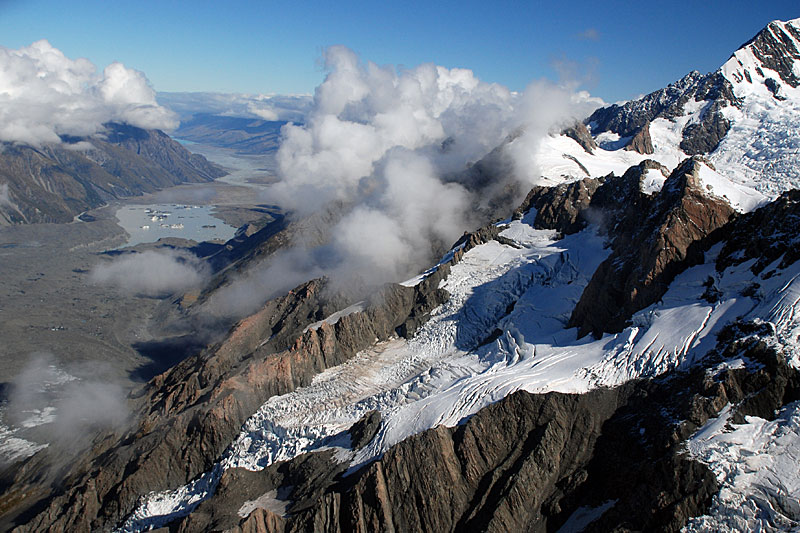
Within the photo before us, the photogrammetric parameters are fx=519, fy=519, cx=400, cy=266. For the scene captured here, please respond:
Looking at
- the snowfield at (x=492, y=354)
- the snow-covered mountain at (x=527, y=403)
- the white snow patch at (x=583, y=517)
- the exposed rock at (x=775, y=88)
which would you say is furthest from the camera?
the exposed rock at (x=775, y=88)

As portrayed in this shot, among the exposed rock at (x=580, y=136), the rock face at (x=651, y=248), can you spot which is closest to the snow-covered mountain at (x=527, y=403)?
the rock face at (x=651, y=248)

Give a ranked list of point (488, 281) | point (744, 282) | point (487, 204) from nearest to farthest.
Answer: point (744, 282) < point (488, 281) < point (487, 204)

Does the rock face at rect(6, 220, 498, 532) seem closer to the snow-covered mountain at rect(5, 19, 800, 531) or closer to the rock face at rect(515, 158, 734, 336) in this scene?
the snow-covered mountain at rect(5, 19, 800, 531)

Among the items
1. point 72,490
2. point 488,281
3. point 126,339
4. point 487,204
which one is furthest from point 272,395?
point 126,339

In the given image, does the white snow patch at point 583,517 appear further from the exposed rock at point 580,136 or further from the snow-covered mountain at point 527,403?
the exposed rock at point 580,136

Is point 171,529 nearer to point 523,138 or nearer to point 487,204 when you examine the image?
Answer: point 487,204

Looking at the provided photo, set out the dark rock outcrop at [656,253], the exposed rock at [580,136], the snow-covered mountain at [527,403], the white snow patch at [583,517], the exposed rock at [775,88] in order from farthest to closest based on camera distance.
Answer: the exposed rock at [775,88], the exposed rock at [580,136], the dark rock outcrop at [656,253], the white snow patch at [583,517], the snow-covered mountain at [527,403]
